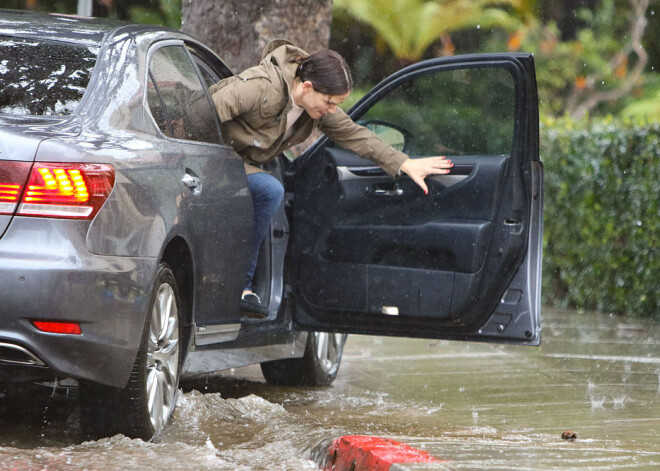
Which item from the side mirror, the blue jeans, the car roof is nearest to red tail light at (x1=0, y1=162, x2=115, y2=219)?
the car roof

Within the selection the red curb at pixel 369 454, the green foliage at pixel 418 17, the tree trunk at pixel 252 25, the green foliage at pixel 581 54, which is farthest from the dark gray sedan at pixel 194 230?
the green foliage at pixel 581 54

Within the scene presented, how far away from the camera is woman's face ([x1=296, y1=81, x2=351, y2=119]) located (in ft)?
17.9

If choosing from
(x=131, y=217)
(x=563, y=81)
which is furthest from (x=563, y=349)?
(x=563, y=81)

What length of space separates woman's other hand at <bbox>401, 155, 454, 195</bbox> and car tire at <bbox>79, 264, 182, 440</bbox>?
1569 mm

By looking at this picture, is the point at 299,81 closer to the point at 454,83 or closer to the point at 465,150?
the point at 465,150

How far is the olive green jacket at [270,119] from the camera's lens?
17.3ft

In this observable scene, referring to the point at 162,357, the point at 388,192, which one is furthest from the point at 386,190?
the point at 162,357

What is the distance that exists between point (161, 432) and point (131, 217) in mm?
1008

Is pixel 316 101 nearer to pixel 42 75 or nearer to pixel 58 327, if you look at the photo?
pixel 42 75

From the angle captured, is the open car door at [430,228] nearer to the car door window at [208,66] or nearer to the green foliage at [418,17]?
the car door window at [208,66]

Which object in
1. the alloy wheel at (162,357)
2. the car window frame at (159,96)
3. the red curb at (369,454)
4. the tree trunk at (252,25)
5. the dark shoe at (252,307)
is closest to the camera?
the red curb at (369,454)

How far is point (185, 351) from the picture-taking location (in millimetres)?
4820

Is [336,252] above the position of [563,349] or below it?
above

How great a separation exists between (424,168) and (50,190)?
2.31 m
